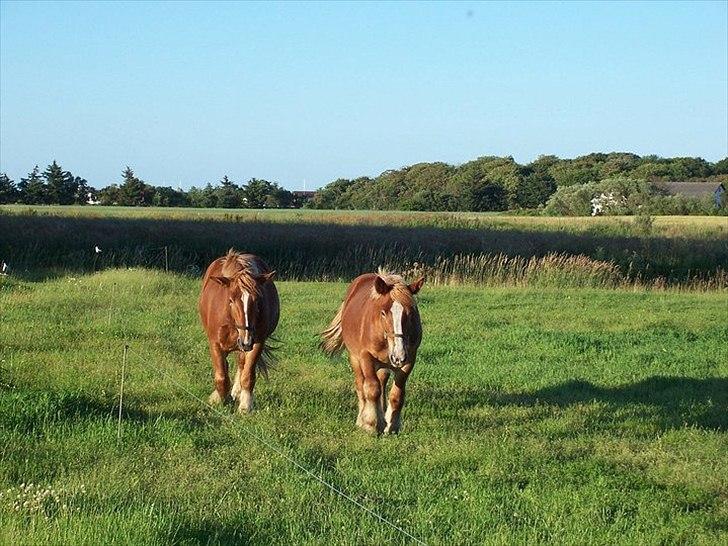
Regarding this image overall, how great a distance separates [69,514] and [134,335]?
9927mm

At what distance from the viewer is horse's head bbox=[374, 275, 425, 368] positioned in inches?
360

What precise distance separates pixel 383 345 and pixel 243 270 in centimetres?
205

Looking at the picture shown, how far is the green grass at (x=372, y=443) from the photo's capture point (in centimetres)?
669

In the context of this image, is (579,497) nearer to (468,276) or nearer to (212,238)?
(468,276)

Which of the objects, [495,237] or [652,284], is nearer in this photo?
[652,284]

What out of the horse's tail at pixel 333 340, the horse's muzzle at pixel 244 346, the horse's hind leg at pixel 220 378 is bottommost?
the horse's hind leg at pixel 220 378

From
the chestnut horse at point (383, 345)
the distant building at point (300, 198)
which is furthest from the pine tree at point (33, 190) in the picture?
the chestnut horse at point (383, 345)

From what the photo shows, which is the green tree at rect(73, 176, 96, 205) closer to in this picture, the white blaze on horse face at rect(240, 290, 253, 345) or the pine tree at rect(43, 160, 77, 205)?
the pine tree at rect(43, 160, 77, 205)

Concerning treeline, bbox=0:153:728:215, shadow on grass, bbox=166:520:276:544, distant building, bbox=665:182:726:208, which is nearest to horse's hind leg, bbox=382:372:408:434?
shadow on grass, bbox=166:520:276:544

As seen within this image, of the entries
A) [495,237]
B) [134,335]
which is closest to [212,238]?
[495,237]

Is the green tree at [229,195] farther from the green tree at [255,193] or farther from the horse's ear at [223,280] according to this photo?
the horse's ear at [223,280]

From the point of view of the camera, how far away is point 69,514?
608cm

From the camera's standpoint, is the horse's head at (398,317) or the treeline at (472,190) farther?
the treeline at (472,190)

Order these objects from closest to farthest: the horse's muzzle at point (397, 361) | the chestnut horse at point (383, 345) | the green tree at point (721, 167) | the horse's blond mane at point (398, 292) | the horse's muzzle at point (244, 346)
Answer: the horse's muzzle at point (397, 361) → the chestnut horse at point (383, 345) → the horse's blond mane at point (398, 292) → the horse's muzzle at point (244, 346) → the green tree at point (721, 167)
